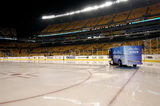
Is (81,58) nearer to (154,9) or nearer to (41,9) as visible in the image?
(41,9)

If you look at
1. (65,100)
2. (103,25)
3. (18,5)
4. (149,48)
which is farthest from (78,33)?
(65,100)

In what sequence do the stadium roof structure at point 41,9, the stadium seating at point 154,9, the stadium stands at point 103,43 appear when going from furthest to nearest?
the stadium roof structure at point 41,9
the stadium seating at point 154,9
the stadium stands at point 103,43

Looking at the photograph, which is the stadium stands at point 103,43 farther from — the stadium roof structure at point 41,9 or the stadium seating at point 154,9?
the stadium roof structure at point 41,9

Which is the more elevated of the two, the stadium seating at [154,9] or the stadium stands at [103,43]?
the stadium seating at [154,9]

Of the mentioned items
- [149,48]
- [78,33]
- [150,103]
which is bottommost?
[150,103]

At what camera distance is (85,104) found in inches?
133

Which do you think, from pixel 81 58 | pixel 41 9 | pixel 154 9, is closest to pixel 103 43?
pixel 81 58

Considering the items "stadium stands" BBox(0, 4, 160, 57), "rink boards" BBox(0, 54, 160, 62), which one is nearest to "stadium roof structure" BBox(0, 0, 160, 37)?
"stadium stands" BBox(0, 4, 160, 57)

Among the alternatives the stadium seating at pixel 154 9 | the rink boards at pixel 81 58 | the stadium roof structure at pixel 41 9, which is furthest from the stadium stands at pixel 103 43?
the stadium roof structure at pixel 41 9

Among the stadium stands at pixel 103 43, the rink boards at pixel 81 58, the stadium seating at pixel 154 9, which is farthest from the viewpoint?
the stadium seating at pixel 154 9

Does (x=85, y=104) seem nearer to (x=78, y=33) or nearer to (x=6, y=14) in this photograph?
(x=78, y=33)

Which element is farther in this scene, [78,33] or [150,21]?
[78,33]

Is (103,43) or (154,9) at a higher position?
(154,9)

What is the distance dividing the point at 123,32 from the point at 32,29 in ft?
116
